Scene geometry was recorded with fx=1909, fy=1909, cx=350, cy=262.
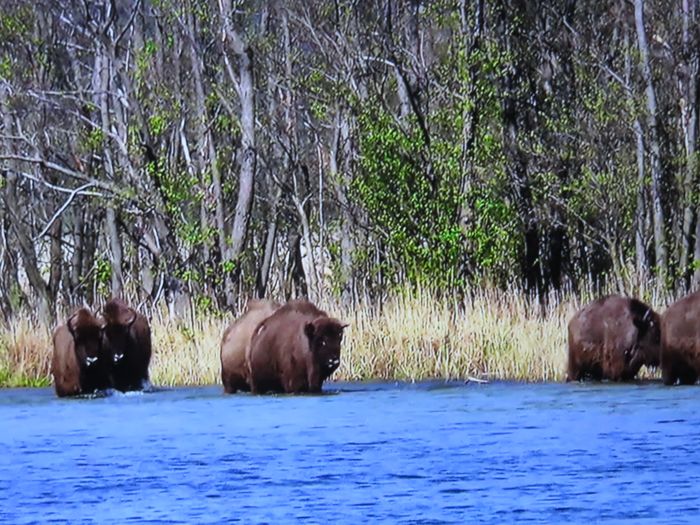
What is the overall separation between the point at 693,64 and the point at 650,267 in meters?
3.28

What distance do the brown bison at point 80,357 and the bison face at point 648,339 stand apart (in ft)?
18.5

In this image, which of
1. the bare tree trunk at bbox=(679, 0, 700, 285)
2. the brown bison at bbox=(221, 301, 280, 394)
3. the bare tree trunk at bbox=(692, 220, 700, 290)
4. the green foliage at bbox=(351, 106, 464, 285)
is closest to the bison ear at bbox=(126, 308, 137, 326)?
the brown bison at bbox=(221, 301, 280, 394)

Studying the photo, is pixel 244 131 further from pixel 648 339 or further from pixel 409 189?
pixel 648 339

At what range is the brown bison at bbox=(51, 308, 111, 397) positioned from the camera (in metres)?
20.0

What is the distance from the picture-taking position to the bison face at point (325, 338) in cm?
1930

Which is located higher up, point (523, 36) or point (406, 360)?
point (523, 36)

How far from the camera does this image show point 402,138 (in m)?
29.2

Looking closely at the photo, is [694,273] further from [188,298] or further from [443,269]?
[188,298]

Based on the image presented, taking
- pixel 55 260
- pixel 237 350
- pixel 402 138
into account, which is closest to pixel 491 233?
pixel 402 138

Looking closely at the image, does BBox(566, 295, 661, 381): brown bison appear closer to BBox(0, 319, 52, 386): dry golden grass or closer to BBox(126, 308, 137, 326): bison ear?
BBox(126, 308, 137, 326): bison ear

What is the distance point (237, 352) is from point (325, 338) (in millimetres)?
1278

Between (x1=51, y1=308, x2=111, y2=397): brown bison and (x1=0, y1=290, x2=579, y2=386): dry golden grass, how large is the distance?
2154 mm

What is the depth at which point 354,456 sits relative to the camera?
1402 cm

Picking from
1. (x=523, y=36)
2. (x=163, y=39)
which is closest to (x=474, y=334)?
(x=523, y=36)
